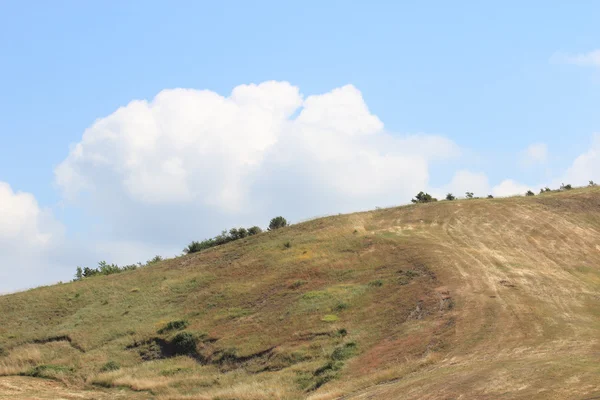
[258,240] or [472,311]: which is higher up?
[258,240]

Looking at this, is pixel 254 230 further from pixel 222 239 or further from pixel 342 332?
pixel 342 332

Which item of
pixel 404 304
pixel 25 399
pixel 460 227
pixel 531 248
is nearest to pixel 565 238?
pixel 531 248

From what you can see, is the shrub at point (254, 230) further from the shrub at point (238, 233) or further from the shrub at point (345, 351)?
the shrub at point (345, 351)

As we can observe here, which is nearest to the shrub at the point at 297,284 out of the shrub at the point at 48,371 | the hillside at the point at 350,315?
the hillside at the point at 350,315

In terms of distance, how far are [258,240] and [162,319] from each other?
1657 cm

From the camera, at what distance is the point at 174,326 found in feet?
159

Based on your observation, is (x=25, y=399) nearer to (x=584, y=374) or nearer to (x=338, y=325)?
(x=338, y=325)

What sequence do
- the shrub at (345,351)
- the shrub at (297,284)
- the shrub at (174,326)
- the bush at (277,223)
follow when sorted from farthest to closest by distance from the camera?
the bush at (277,223)
the shrub at (297,284)
the shrub at (174,326)
the shrub at (345,351)

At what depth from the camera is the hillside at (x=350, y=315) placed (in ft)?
101

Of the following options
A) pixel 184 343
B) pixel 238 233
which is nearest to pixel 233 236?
pixel 238 233

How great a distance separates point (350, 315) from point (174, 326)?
12461 millimetres

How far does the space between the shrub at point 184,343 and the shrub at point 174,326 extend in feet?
6.28

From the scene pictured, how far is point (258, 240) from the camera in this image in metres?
65.7

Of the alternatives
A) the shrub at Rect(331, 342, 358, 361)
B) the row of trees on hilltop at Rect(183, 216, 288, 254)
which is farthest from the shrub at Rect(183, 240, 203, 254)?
the shrub at Rect(331, 342, 358, 361)
